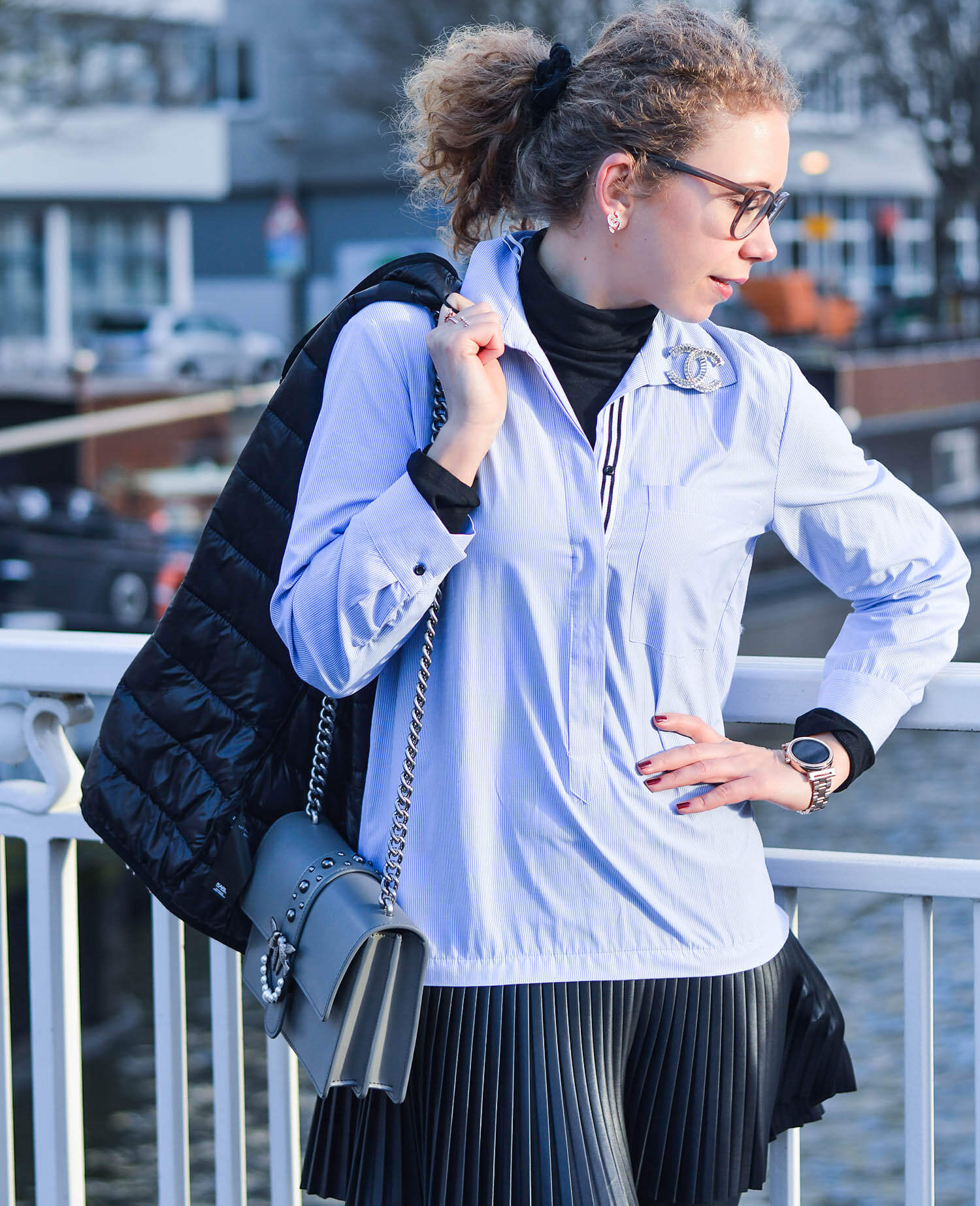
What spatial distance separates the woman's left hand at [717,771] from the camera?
5.35 ft

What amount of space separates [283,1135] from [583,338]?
3.82 feet

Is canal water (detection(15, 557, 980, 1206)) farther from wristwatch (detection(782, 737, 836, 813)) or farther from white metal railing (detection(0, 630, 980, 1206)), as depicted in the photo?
wristwatch (detection(782, 737, 836, 813))

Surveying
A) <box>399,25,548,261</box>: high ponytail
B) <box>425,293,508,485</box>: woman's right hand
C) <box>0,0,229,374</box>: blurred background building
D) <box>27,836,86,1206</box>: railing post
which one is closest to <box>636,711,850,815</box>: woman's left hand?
<box>425,293,508,485</box>: woman's right hand

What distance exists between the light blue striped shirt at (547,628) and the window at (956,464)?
60.2 ft

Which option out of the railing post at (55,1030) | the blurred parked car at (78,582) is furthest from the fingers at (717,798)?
the blurred parked car at (78,582)

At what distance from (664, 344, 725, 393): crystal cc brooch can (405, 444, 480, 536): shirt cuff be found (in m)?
0.29

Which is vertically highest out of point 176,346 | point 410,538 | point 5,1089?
point 410,538

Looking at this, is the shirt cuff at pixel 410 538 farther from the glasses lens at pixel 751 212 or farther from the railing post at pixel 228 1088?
the railing post at pixel 228 1088

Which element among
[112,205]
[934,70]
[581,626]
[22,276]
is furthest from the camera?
[112,205]

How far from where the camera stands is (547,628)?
62.6 inches

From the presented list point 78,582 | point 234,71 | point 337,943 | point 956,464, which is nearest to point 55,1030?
point 337,943

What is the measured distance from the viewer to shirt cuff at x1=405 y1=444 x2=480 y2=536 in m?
1.50

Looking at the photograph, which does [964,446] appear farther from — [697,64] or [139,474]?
[697,64]

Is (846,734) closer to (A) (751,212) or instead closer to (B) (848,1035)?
(A) (751,212)
